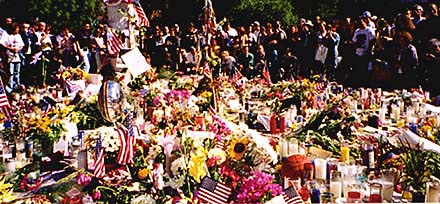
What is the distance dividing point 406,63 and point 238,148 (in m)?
7.25

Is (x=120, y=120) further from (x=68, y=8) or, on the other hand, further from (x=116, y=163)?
(x=68, y=8)

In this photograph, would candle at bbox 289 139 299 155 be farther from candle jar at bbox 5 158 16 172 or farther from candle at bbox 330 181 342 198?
candle jar at bbox 5 158 16 172

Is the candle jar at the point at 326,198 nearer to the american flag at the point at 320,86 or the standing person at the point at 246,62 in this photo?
the american flag at the point at 320,86

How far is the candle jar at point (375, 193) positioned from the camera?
4.96 metres

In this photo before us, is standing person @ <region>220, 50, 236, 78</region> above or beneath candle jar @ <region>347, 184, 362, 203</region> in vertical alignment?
above

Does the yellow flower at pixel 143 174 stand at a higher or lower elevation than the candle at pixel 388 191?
higher

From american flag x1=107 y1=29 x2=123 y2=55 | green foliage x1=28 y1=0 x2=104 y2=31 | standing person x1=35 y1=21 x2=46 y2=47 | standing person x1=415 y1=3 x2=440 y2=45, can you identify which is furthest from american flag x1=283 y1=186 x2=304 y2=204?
green foliage x1=28 y1=0 x2=104 y2=31

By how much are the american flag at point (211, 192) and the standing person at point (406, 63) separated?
7787mm

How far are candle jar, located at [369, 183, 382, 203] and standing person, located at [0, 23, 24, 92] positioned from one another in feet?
29.1

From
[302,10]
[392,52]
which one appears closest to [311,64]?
[392,52]

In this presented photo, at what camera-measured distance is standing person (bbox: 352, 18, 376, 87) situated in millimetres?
12484

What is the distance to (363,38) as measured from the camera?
41.1 feet

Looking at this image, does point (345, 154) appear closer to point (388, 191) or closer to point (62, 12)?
point (388, 191)

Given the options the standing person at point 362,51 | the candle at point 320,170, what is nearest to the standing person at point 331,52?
the standing person at point 362,51
